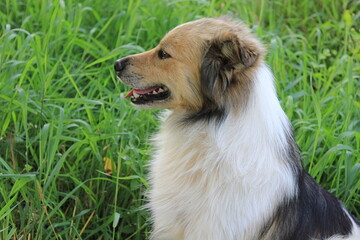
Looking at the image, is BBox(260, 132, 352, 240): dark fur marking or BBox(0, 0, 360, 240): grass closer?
BBox(260, 132, 352, 240): dark fur marking

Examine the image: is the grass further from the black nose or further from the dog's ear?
the dog's ear

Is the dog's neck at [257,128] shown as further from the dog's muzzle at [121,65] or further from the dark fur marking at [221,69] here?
the dog's muzzle at [121,65]

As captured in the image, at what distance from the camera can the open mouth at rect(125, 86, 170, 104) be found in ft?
11.2

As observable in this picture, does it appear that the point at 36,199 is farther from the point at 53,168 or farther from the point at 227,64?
the point at 227,64

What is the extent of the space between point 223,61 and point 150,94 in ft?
1.60

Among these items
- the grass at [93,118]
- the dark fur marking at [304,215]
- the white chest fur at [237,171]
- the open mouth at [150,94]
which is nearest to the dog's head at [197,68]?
the open mouth at [150,94]

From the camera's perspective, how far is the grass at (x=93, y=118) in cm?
389

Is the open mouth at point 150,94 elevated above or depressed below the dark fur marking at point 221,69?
below

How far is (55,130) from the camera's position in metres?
4.17

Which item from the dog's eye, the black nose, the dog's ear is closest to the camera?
the dog's ear

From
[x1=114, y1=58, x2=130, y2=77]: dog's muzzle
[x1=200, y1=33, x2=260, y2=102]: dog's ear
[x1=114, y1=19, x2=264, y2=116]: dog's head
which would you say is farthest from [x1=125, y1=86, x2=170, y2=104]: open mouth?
[x1=200, y1=33, x2=260, y2=102]: dog's ear

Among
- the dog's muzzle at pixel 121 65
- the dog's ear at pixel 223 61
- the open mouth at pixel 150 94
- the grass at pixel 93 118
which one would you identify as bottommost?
the grass at pixel 93 118

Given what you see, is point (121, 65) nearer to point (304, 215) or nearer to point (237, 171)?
point (237, 171)

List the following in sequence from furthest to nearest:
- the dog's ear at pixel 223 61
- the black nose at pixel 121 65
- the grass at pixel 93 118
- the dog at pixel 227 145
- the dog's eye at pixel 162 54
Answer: the grass at pixel 93 118 < the black nose at pixel 121 65 < the dog's eye at pixel 162 54 < the dog at pixel 227 145 < the dog's ear at pixel 223 61
